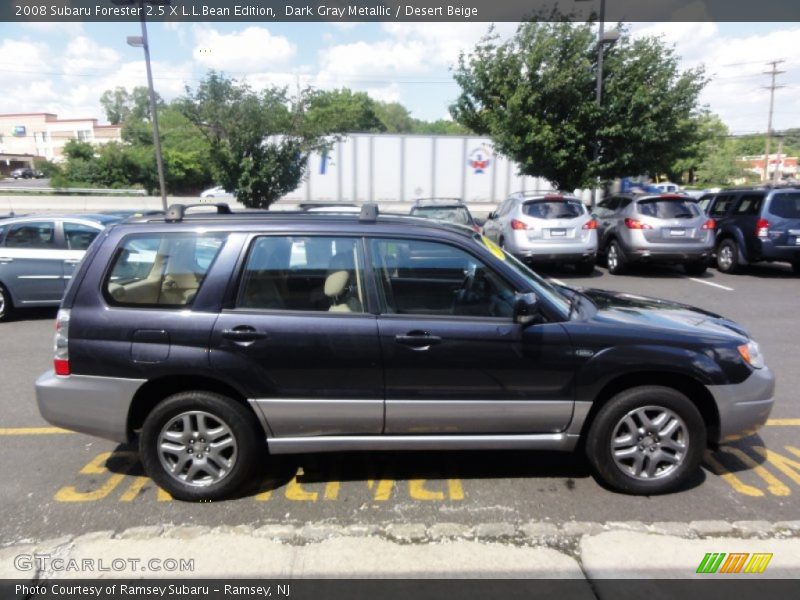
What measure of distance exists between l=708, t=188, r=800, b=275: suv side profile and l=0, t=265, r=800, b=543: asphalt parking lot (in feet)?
25.6

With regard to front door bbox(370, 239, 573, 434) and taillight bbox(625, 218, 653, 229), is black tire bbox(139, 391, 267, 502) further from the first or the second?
taillight bbox(625, 218, 653, 229)

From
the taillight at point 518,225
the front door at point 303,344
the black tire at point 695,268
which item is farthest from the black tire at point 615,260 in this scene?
the front door at point 303,344

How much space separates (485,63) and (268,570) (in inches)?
593

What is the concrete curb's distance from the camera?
2672mm

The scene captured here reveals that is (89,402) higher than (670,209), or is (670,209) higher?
(670,209)

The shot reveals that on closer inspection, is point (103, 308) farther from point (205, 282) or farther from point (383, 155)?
point (383, 155)

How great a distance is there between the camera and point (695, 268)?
11570 millimetres

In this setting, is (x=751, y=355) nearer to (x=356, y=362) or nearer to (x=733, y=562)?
(x=733, y=562)

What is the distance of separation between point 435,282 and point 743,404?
1.98 meters

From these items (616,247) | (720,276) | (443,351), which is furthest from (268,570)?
(720,276)

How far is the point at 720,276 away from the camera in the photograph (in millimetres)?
11586

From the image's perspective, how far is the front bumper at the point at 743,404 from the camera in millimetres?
3252

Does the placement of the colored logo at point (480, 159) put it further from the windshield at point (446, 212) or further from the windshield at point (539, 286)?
the windshield at point (539, 286)

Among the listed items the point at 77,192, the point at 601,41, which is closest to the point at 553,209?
the point at 601,41
